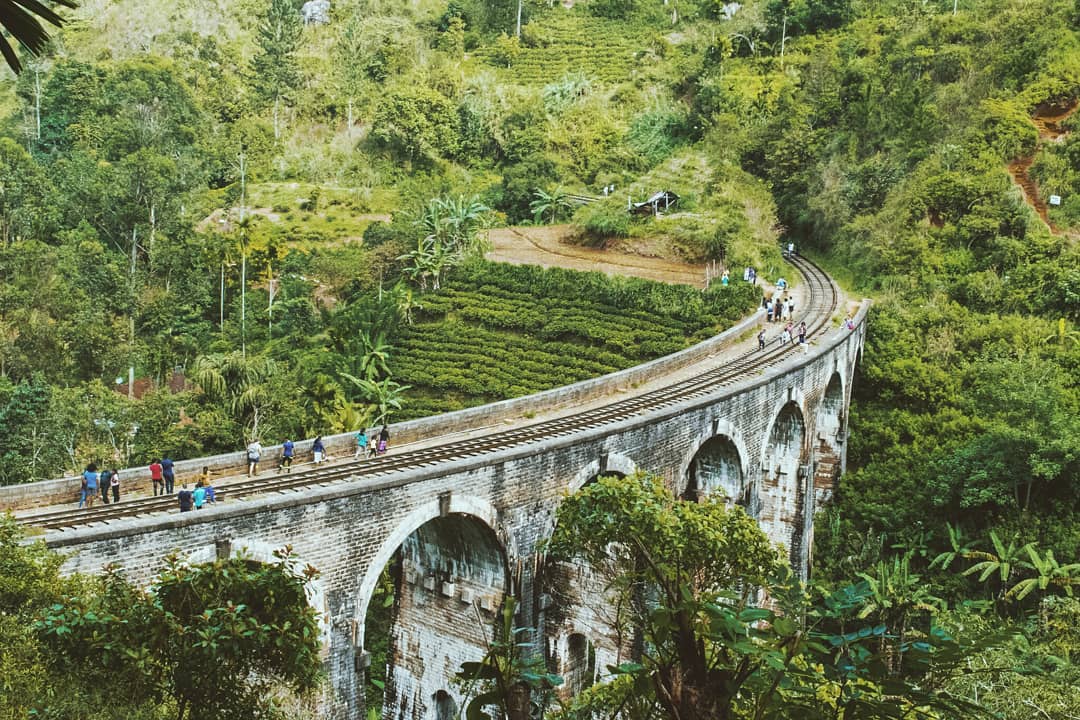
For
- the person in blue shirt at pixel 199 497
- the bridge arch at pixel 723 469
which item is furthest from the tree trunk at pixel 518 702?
the bridge arch at pixel 723 469

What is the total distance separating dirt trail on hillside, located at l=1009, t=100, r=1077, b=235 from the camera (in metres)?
39.3

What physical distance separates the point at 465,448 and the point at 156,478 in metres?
5.80

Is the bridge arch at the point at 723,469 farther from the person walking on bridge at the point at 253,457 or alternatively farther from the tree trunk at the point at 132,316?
the tree trunk at the point at 132,316

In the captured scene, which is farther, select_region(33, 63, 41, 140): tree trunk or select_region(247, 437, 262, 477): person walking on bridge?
select_region(33, 63, 41, 140): tree trunk

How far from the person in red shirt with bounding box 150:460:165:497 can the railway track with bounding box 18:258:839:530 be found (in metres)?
0.53

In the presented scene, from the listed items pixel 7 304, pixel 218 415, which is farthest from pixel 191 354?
pixel 218 415

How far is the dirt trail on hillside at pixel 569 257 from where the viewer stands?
45375 millimetres

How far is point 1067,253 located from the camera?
3600 centimetres

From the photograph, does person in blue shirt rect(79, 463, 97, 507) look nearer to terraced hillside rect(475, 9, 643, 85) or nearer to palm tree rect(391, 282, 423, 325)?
palm tree rect(391, 282, 423, 325)

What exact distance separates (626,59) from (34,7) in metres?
73.2

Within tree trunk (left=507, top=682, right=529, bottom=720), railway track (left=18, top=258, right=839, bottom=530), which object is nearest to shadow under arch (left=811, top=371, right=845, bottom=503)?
railway track (left=18, top=258, right=839, bottom=530)

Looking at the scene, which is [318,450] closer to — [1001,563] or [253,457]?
[253,457]

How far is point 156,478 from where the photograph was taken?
16.7m

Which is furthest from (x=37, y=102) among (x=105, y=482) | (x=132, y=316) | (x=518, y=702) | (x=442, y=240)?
(x=518, y=702)
